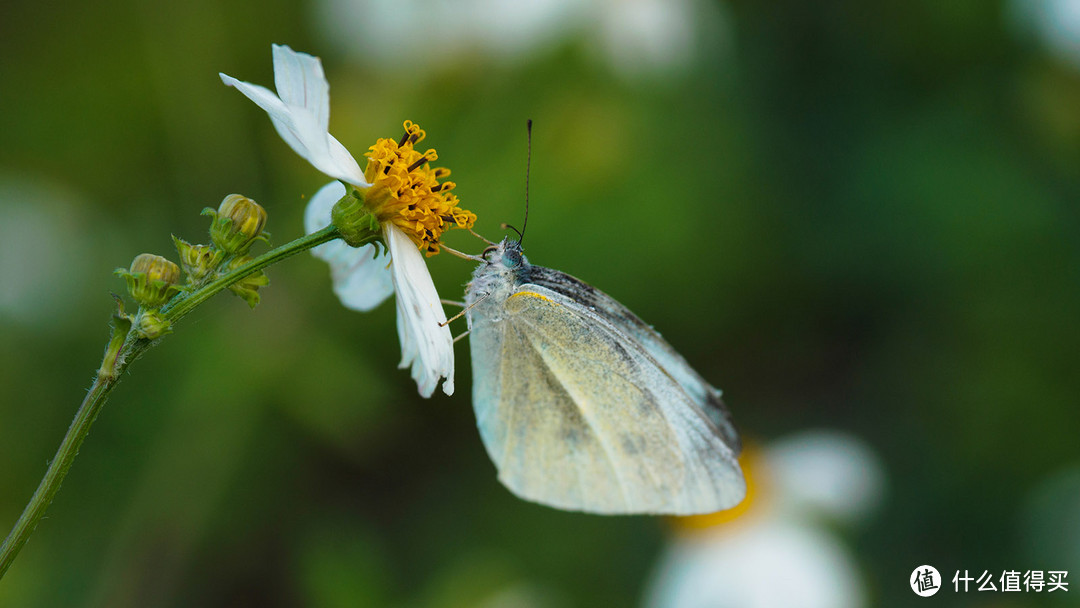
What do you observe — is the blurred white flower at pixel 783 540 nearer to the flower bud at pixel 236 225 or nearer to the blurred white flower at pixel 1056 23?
the blurred white flower at pixel 1056 23

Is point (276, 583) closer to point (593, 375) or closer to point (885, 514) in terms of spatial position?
point (593, 375)

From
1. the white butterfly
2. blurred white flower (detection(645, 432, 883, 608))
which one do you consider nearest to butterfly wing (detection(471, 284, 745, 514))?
the white butterfly

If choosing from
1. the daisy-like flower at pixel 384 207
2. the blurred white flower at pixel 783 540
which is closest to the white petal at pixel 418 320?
the daisy-like flower at pixel 384 207

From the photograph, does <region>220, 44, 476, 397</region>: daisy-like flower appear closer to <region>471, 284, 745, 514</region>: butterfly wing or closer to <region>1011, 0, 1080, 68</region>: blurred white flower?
<region>471, 284, 745, 514</region>: butterfly wing

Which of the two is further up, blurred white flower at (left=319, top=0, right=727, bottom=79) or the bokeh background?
blurred white flower at (left=319, top=0, right=727, bottom=79)

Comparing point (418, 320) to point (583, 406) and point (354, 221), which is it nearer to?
point (354, 221)

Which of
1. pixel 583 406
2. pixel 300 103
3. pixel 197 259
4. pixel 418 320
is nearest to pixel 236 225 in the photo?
pixel 197 259

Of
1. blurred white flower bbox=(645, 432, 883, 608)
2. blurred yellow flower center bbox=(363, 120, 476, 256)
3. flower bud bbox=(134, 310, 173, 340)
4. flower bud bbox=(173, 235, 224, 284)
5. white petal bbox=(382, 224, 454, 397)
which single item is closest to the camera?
flower bud bbox=(134, 310, 173, 340)

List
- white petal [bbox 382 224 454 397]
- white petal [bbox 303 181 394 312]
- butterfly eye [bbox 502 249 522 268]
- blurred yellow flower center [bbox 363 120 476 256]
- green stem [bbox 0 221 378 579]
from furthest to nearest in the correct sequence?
butterfly eye [bbox 502 249 522 268] → white petal [bbox 303 181 394 312] → blurred yellow flower center [bbox 363 120 476 256] → white petal [bbox 382 224 454 397] → green stem [bbox 0 221 378 579]

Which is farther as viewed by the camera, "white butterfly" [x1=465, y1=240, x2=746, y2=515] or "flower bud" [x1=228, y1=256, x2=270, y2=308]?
"white butterfly" [x1=465, y1=240, x2=746, y2=515]
